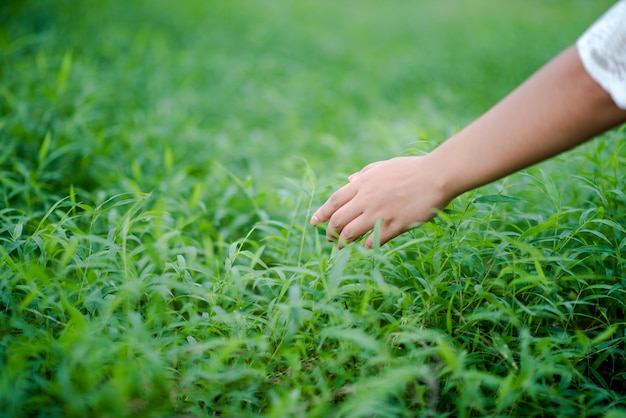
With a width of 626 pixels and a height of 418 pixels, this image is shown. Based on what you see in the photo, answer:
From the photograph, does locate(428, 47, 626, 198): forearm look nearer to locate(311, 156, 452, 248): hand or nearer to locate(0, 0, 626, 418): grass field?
locate(311, 156, 452, 248): hand

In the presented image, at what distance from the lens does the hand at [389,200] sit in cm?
136

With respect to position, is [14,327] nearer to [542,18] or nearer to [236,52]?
[236,52]

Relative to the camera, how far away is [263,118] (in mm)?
3885

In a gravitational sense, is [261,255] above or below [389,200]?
below

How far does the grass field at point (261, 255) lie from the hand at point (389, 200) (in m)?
0.06

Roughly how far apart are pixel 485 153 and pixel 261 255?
3.52 feet

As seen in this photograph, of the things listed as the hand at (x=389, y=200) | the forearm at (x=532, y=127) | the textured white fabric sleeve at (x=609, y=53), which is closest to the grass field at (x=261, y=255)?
the hand at (x=389, y=200)

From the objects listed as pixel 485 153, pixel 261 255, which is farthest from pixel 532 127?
pixel 261 255

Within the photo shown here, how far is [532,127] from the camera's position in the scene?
3.88 ft

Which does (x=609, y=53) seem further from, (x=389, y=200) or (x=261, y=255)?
(x=261, y=255)

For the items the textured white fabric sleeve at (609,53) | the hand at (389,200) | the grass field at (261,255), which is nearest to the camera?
the textured white fabric sleeve at (609,53)

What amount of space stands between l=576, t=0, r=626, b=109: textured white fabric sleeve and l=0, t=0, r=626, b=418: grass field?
47 cm

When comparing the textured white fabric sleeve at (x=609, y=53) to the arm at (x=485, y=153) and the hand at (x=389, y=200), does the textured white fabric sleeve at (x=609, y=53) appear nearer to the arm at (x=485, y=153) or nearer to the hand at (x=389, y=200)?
the arm at (x=485, y=153)

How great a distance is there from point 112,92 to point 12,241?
2.13 metres
